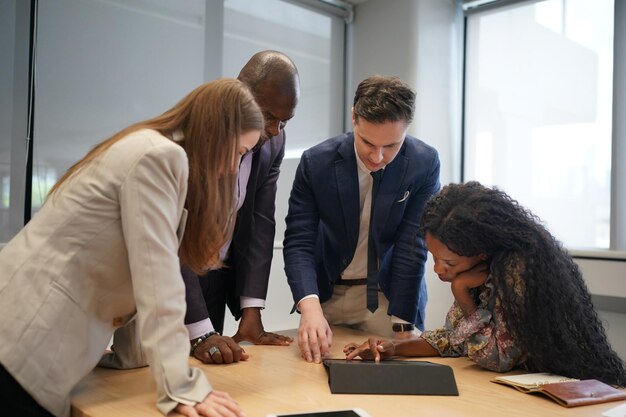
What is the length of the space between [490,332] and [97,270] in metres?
0.89

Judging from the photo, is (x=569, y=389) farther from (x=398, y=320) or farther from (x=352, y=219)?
(x=352, y=219)

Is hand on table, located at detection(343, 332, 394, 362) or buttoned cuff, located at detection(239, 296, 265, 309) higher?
buttoned cuff, located at detection(239, 296, 265, 309)

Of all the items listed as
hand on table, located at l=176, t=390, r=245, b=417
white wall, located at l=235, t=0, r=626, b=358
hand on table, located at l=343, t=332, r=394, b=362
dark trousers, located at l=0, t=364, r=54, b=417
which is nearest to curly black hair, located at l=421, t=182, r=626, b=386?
hand on table, located at l=343, t=332, r=394, b=362

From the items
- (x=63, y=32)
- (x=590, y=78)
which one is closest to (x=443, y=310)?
(x=590, y=78)

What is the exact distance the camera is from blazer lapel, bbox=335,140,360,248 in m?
1.81

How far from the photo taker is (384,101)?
162 cm

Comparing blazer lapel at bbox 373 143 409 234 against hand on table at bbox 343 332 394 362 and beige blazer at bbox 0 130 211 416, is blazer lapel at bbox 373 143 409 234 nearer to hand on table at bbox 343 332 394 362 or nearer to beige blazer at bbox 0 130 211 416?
hand on table at bbox 343 332 394 362

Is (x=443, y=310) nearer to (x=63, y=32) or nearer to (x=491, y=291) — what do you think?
(x=491, y=291)

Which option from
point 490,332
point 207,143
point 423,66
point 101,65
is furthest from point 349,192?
point 423,66

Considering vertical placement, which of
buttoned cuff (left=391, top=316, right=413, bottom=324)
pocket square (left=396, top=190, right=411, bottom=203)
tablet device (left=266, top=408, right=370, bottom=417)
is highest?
pocket square (left=396, top=190, right=411, bottom=203)

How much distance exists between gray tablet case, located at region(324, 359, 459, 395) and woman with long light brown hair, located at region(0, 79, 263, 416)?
0.92 ft

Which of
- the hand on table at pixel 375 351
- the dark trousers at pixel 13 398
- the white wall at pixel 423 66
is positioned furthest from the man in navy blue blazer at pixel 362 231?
the white wall at pixel 423 66

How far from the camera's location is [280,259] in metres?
3.40

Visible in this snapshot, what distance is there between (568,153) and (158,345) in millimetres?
3015
